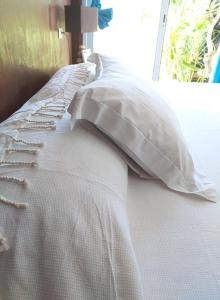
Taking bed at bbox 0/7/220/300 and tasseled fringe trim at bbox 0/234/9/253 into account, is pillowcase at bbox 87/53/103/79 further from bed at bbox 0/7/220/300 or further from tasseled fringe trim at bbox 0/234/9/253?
tasseled fringe trim at bbox 0/234/9/253

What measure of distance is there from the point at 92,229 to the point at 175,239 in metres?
0.27

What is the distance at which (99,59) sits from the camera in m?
1.10

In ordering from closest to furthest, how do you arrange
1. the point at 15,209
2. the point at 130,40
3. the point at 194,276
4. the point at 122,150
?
the point at 15,209, the point at 194,276, the point at 122,150, the point at 130,40

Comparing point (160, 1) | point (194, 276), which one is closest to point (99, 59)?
point (194, 276)

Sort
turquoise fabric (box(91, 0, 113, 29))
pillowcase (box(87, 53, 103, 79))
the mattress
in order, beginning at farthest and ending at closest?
turquoise fabric (box(91, 0, 113, 29)) → pillowcase (box(87, 53, 103, 79)) → the mattress

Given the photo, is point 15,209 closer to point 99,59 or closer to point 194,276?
point 194,276

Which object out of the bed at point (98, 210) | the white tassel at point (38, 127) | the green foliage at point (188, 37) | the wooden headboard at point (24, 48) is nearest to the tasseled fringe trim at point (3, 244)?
the bed at point (98, 210)

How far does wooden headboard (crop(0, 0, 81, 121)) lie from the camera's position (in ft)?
2.68

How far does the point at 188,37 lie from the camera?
3053 mm

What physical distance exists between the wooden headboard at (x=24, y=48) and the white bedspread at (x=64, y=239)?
51 centimetres

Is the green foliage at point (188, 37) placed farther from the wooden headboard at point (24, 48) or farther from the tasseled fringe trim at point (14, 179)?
the tasseled fringe trim at point (14, 179)

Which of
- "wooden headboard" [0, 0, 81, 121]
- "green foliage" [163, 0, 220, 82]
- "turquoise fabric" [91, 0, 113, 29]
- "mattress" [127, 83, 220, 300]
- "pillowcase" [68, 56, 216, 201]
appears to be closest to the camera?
"mattress" [127, 83, 220, 300]

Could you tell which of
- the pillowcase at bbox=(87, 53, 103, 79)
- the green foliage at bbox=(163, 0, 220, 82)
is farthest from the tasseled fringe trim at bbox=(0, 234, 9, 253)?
the green foliage at bbox=(163, 0, 220, 82)

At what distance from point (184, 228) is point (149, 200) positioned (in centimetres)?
12
